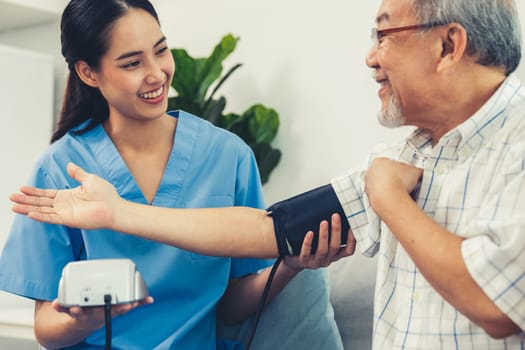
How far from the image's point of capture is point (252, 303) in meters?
1.49

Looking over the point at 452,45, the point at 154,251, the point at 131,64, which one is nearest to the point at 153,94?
the point at 131,64

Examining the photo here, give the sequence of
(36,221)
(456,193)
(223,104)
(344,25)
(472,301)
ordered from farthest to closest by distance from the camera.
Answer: (223,104) < (344,25) < (36,221) < (456,193) < (472,301)

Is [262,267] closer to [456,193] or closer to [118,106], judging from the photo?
[118,106]

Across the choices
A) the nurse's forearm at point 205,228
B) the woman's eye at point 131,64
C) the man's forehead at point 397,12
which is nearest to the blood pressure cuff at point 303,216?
the nurse's forearm at point 205,228

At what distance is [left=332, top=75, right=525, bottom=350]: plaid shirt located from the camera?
0.93 meters

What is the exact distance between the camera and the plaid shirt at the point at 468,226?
0.93 m

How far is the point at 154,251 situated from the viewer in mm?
1426

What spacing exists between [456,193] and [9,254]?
84 centimetres

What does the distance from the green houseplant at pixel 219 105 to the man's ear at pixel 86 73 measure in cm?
105

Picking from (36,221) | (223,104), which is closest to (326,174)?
(223,104)

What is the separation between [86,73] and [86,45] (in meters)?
0.07

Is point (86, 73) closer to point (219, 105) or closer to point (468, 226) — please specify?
point (468, 226)

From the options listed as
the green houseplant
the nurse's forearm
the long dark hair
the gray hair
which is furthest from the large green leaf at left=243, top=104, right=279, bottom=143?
the gray hair

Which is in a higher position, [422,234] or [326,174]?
[422,234]
